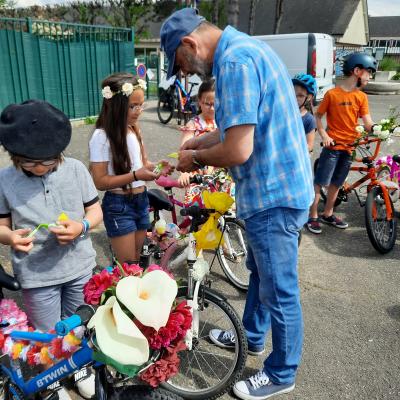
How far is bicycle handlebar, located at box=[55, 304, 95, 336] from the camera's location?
141cm

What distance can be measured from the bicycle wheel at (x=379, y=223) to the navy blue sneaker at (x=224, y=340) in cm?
209

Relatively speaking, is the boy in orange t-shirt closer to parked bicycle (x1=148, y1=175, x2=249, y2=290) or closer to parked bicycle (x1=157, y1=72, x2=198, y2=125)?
parked bicycle (x1=148, y1=175, x2=249, y2=290)

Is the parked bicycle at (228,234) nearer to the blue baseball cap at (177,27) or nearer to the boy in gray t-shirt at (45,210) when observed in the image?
the boy in gray t-shirt at (45,210)

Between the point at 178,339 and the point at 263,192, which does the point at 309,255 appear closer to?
the point at 263,192

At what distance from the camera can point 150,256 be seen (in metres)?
3.38

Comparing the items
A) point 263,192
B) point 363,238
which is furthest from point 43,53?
point 263,192

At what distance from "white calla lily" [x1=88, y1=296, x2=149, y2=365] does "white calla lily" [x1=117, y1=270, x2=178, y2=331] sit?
4 centimetres

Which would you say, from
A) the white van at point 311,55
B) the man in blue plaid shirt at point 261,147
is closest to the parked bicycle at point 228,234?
the man in blue plaid shirt at point 261,147

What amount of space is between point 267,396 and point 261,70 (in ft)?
6.16

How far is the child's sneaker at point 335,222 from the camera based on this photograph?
4848 millimetres

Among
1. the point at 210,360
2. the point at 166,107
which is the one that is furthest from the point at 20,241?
the point at 166,107

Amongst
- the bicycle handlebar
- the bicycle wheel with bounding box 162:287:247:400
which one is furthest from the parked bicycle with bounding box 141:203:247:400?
the bicycle handlebar

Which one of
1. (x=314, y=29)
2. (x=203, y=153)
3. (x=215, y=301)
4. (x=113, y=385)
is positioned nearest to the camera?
(x=113, y=385)

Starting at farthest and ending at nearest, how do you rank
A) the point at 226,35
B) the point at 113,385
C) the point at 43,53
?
the point at 43,53 < the point at 226,35 < the point at 113,385
